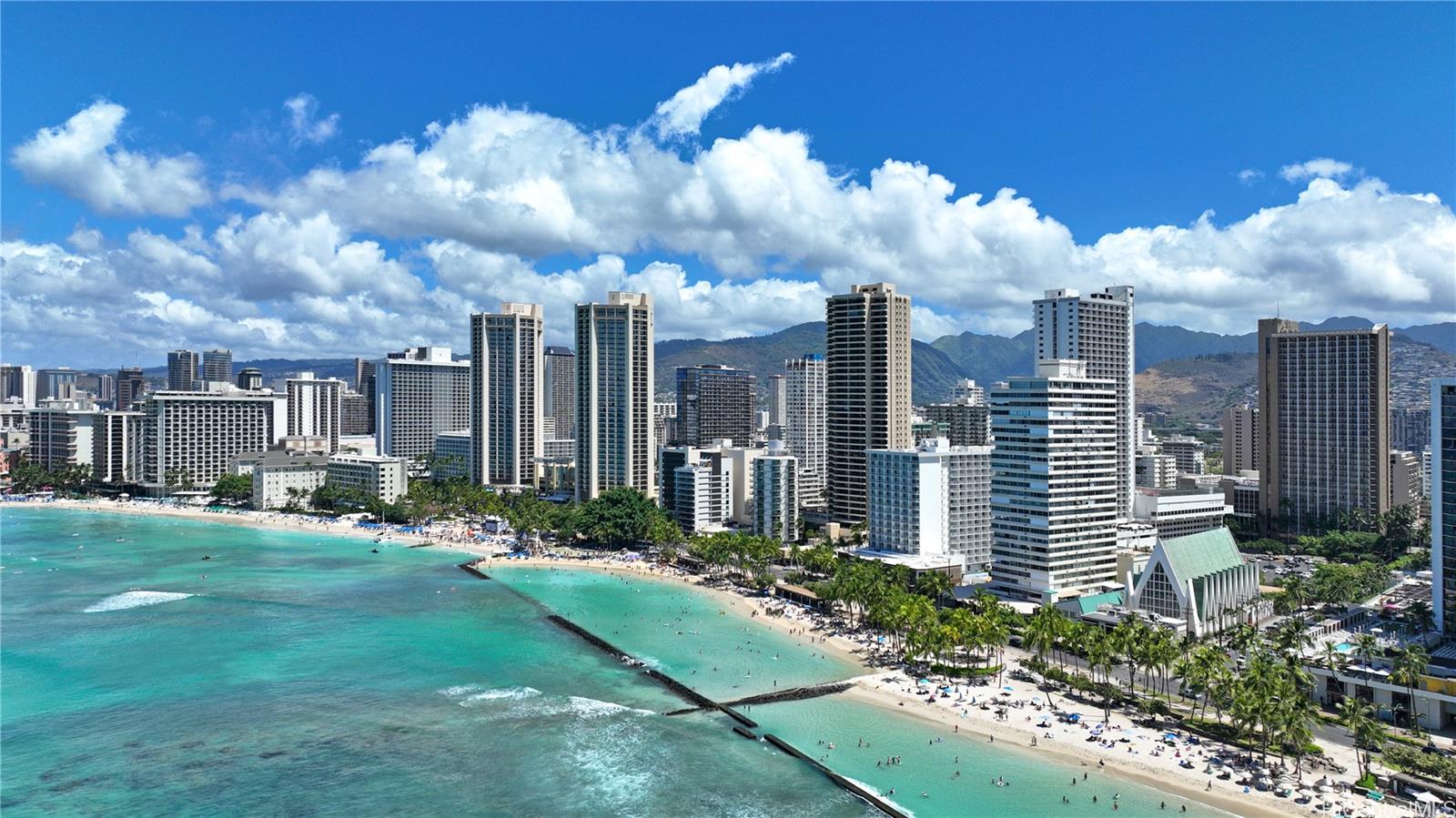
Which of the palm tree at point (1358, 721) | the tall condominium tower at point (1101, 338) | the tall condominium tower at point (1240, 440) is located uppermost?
the tall condominium tower at point (1101, 338)

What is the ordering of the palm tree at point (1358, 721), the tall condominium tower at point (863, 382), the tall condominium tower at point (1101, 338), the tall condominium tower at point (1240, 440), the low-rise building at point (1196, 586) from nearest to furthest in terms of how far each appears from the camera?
the palm tree at point (1358, 721) → the low-rise building at point (1196, 586) → the tall condominium tower at point (863, 382) → the tall condominium tower at point (1101, 338) → the tall condominium tower at point (1240, 440)

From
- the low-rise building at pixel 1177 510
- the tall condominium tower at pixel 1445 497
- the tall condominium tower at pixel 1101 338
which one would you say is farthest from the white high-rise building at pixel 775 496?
the tall condominium tower at pixel 1445 497

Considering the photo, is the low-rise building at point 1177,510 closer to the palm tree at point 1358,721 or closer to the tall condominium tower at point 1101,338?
the tall condominium tower at point 1101,338

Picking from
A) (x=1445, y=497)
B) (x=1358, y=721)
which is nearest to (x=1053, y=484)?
(x=1445, y=497)

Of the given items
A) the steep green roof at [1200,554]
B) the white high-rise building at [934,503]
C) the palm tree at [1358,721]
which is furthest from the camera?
the white high-rise building at [934,503]

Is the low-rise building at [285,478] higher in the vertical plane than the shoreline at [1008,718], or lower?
higher

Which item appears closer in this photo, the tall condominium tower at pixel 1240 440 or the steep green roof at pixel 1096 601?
the steep green roof at pixel 1096 601
